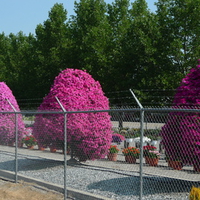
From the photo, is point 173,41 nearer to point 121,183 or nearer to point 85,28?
point 85,28

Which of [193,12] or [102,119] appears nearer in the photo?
[102,119]

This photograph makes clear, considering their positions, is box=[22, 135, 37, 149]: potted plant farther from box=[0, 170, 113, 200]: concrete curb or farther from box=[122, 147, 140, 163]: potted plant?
box=[122, 147, 140, 163]: potted plant

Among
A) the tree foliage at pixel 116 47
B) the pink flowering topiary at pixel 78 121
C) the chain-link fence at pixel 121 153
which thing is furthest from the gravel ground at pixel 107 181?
the tree foliage at pixel 116 47

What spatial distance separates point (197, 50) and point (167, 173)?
16.0 metres

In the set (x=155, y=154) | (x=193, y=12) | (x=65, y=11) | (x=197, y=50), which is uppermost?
(x=65, y=11)

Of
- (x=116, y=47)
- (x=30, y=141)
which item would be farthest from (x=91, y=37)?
(x=30, y=141)

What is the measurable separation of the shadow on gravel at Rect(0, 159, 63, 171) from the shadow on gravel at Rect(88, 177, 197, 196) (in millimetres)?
2705

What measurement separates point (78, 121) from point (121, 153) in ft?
5.14

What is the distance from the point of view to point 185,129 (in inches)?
269

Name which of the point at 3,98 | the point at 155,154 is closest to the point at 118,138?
the point at 155,154

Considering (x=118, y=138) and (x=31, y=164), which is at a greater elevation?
(x=118, y=138)

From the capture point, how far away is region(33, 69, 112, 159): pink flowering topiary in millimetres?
9625

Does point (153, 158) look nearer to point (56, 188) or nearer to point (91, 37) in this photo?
point (56, 188)

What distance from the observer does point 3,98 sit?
1495 cm
